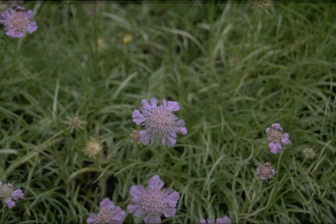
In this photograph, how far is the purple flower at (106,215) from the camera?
1.27 metres

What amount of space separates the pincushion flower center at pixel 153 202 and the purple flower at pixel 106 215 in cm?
Result: 8

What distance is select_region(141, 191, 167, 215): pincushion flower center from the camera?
49.6 inches

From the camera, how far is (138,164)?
5.31ft

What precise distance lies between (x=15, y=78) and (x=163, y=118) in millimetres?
774

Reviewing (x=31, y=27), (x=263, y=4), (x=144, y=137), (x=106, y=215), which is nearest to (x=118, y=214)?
(x=106, y=215)

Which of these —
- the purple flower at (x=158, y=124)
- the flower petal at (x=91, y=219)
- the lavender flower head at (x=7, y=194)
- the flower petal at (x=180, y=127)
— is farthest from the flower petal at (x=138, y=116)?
the lavender flower head at (x=7, y=194)

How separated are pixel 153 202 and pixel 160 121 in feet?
0.80

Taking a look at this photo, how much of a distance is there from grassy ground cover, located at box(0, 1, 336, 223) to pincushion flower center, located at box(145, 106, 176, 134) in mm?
259

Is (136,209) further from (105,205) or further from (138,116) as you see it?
(138,116)

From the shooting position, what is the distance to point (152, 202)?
4.15ft

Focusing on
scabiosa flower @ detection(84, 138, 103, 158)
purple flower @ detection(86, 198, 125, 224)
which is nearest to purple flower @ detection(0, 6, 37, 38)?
scabiosa flower @ detection(84, 138, 103, 158)

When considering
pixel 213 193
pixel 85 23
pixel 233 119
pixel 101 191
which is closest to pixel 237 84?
pixel 233 119

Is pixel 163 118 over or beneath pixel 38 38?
over

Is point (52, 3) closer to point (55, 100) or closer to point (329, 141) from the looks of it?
point (55, 100)
